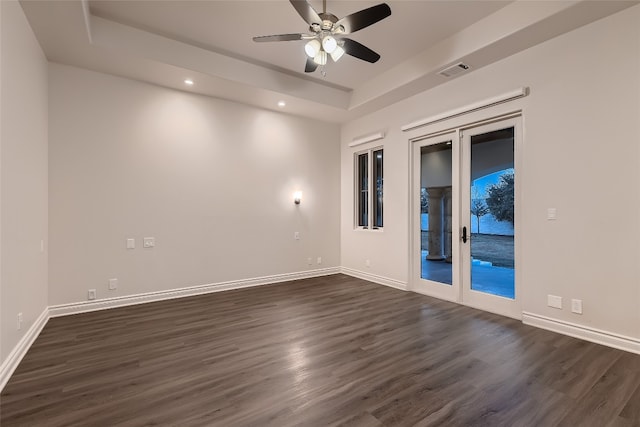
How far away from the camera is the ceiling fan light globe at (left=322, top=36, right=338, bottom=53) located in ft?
9.74

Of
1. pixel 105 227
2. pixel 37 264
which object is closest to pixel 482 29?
pixel 105 227

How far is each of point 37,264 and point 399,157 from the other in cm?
519

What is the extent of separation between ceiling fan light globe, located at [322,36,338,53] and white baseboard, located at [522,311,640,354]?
3720 millimetres

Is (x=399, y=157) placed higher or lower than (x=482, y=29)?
lower

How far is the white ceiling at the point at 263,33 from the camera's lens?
10.4 feet

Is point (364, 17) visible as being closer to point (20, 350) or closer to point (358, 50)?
point (358, 50)

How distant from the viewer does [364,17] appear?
2.79 metres

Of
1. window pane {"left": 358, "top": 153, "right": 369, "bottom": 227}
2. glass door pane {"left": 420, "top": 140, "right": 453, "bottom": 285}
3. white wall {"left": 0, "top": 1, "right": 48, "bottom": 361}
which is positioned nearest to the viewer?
white wall {"left": 0, "top": 1, "right": 48, "bottom": 361}

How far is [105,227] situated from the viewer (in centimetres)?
422

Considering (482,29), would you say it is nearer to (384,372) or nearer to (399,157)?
(399,157)

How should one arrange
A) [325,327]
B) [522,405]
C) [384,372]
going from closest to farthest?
[522,405], [384,372], [325,327]

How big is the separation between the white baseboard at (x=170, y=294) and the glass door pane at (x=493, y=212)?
3.15 m

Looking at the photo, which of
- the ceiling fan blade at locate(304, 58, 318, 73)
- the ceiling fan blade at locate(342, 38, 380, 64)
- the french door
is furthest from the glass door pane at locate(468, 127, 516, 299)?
the ceiling fan blade at locate(304, 58, 318, 73)

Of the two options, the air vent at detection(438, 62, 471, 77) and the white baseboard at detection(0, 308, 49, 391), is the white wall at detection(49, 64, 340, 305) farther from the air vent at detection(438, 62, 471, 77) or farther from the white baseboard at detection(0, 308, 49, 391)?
the air vent at detection(438, 62, 471, 77)
